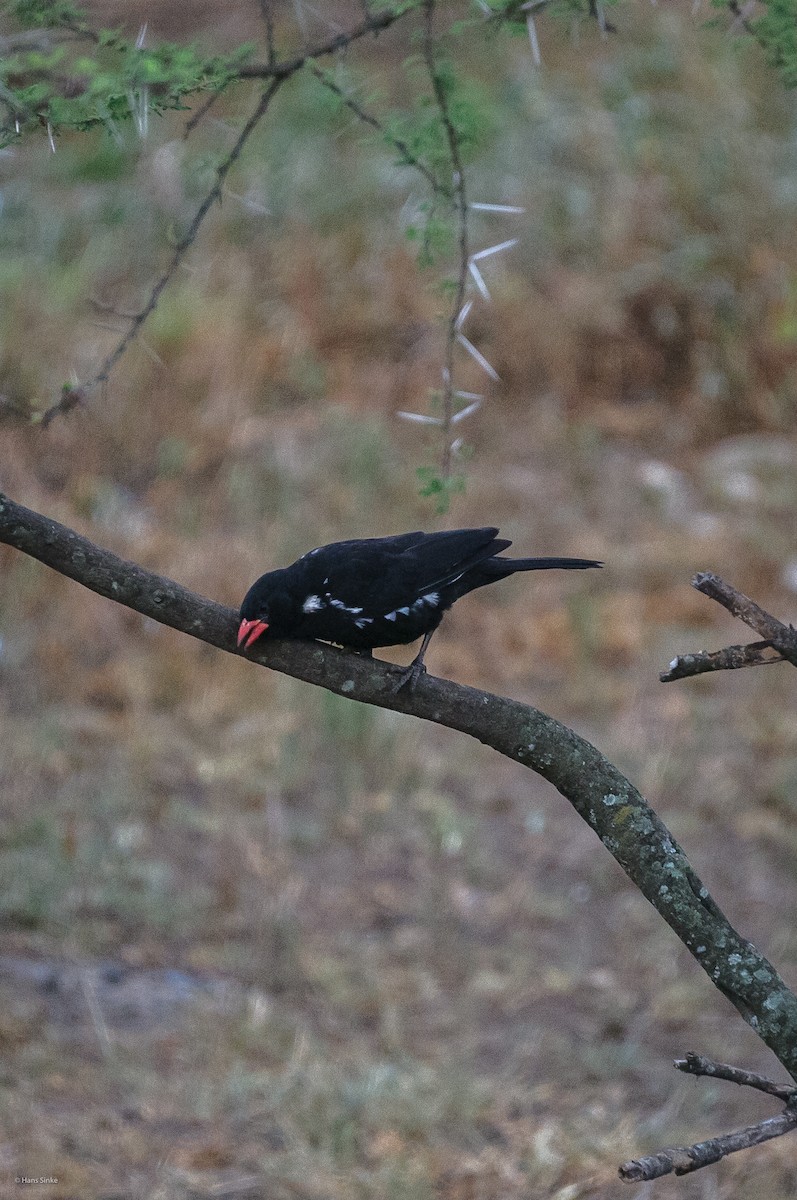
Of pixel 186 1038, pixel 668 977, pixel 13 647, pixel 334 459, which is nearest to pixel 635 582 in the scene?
pixel 334 459

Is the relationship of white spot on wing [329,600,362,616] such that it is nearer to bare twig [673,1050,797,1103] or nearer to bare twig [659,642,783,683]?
bare twig [659,642,783,683]

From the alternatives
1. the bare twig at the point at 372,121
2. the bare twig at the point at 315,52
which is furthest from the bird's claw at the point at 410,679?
the bare twig at the point at 315,52

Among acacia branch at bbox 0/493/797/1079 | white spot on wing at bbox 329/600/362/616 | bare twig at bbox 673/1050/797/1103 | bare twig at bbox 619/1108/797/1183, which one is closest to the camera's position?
bare twig at bbox 619/1108/797/1183

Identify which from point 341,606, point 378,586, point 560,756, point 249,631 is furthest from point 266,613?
point 560,756

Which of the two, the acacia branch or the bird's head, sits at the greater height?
the bird's head

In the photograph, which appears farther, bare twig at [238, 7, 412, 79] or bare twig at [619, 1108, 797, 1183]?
bare twig at [238, 7, 412, 79]

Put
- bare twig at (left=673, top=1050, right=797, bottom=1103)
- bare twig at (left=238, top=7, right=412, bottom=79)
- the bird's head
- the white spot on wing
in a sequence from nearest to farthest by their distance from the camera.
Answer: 1. bare twig at (left=673, top=1050, right=797, bottom=1103)
2. the bird's head
3. the white spot on wing
4. bare twig at (left=238, top=7, right=412, bottom=79)

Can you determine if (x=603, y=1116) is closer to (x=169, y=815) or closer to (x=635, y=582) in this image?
(x=169, y=815)

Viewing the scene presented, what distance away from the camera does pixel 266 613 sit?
259 cm

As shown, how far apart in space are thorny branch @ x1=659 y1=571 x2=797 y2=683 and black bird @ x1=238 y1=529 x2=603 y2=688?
415 millimetres

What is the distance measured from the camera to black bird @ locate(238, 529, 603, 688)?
2.68m

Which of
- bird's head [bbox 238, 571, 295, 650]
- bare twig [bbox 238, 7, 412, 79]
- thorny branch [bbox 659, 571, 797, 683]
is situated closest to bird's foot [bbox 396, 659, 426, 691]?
bird's head [bbox 238, 571, 295, 650]

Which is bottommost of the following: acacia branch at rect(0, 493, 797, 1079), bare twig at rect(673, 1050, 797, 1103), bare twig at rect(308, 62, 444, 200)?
bare twig at rect(673, 1050, 797, 1103)

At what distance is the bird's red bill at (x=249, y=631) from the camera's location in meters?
2.47
